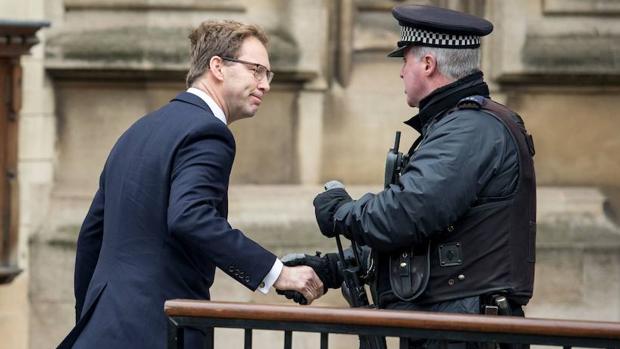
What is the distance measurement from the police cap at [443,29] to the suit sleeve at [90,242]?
1.14 metres

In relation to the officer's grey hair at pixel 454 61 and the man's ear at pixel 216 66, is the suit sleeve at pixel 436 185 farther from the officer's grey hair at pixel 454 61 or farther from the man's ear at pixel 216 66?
the man's ear at pixel 216 66

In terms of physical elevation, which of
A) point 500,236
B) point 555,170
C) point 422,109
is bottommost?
point 555,170

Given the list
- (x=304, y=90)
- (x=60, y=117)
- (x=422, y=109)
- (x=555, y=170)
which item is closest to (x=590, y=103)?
(x=555, y=170)

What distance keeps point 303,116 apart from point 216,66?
306cm

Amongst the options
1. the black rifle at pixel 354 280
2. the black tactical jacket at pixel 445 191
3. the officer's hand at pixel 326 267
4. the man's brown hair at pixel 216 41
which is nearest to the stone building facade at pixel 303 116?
the officer's hand at pixel 326 267

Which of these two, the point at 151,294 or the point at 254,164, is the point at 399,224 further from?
the point at 254,164

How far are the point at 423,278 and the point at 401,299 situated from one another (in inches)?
3.9

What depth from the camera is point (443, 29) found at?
466 centimetres

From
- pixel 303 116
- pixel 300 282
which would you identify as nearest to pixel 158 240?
pixel 300 282

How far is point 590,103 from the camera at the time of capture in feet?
26.2

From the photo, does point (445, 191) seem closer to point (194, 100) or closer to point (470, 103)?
point (470, 103)

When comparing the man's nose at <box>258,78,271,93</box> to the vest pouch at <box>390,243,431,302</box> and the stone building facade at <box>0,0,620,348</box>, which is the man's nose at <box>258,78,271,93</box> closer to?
the vest pouch at <box>390,243,431,302</box>

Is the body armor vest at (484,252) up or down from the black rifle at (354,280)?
up

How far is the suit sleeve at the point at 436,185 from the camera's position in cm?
442
